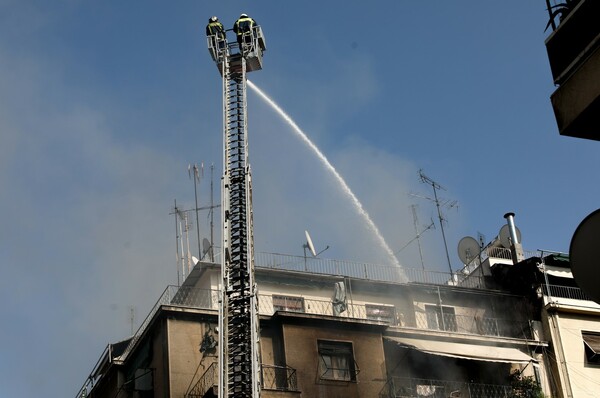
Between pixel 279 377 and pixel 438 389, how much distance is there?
6199 millimetres

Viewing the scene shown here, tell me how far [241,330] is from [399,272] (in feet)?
31.5

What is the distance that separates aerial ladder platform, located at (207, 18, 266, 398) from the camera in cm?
3059

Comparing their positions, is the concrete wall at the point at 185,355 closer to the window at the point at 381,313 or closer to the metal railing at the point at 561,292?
the window at the point at 381,313

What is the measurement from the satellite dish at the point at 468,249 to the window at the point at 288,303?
9.33 metres

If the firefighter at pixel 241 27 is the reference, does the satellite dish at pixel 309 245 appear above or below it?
below

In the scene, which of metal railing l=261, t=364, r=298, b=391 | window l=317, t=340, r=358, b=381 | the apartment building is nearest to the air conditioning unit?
the apartment building

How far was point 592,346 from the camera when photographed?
3750cm

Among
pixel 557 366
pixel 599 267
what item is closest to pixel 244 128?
pixel 557 366

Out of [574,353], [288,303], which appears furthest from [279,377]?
[574,353]

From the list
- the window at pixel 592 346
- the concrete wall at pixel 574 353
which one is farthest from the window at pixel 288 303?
the window at pixel 592 346

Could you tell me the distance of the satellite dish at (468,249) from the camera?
42156 millimetres

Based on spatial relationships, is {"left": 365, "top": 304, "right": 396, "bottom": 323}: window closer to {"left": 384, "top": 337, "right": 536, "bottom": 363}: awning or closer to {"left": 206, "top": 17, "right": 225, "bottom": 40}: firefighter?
{"left": 384, "top": 337, "right": 536, "bottom": 363}: awning

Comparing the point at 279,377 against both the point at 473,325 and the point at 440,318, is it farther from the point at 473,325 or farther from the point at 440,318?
the point at 473,325

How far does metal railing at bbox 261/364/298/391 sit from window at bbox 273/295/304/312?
374 cm
